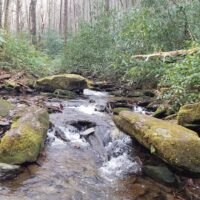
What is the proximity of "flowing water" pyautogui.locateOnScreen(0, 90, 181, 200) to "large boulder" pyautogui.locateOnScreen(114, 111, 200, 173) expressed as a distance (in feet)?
1.69

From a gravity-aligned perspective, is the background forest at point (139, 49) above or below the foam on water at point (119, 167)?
above

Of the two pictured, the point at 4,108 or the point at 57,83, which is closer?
the point at 4,108

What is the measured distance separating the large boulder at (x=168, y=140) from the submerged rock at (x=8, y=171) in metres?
2.12

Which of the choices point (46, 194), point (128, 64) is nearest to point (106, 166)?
point (46, 194)

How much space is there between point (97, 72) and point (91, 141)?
10243 millimetres

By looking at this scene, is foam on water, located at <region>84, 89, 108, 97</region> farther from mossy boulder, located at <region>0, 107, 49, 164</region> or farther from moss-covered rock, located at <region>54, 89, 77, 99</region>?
mossy boulder, located at <region>0, 107, 49, 164</region>

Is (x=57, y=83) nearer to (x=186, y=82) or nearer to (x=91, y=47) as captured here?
(x=91, y=47)

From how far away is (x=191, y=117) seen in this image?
21.4 ft

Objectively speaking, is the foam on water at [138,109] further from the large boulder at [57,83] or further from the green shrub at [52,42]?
the green shrub at [52,42]

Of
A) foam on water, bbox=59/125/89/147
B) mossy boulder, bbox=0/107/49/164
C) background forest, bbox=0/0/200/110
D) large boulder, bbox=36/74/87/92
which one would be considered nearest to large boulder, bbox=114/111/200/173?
foam on water, bbox=59/125/89/147

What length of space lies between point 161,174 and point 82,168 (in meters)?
1.35

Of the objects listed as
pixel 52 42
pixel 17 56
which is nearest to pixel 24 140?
pixel 17 56

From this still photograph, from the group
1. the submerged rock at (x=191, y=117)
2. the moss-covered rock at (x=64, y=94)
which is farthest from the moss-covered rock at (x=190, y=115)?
the moss-covered rock at (x=64, y=94)

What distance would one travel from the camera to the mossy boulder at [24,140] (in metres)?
5.59
